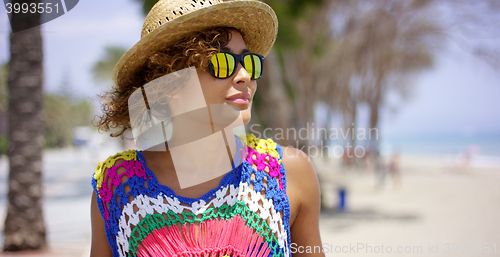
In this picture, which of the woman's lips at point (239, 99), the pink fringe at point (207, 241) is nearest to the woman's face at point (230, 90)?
the woman's lips at point (239, 99)

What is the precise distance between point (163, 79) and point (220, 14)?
0.37 metres

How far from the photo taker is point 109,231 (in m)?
1.50

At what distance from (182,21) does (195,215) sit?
79 cm

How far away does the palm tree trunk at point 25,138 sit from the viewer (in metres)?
5.28

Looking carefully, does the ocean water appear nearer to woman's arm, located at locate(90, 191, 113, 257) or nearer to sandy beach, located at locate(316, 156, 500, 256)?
sandy beach, located at locate(316, 156, 500, 256)

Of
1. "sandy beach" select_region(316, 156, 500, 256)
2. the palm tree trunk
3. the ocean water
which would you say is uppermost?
the palm tree trunk

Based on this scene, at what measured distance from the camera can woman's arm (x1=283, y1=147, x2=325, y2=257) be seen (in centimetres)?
154

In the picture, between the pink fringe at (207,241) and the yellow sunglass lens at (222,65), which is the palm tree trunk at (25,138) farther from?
the yellow sunglass lens at (222,65)

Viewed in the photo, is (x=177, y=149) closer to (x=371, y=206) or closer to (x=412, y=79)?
(x=371, y=206)

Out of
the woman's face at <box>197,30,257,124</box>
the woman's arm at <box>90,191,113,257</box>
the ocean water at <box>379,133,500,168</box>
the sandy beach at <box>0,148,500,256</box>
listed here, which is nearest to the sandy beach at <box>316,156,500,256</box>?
the sandy beach at <box>0,148,500,256</box>

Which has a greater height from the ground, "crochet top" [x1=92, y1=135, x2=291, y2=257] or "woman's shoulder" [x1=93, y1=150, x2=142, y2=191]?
"woman's shoulder" [x1=93, y1=150, x2=142, y2=191]

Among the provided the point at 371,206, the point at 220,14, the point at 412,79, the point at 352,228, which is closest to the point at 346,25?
Result: the point at 371,206

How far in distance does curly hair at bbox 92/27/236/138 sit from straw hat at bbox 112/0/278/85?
0.03 meters

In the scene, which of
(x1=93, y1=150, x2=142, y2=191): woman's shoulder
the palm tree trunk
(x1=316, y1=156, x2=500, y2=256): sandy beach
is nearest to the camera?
(x1=93, y1=150, x2=142, y2=191): woman's shoulder
